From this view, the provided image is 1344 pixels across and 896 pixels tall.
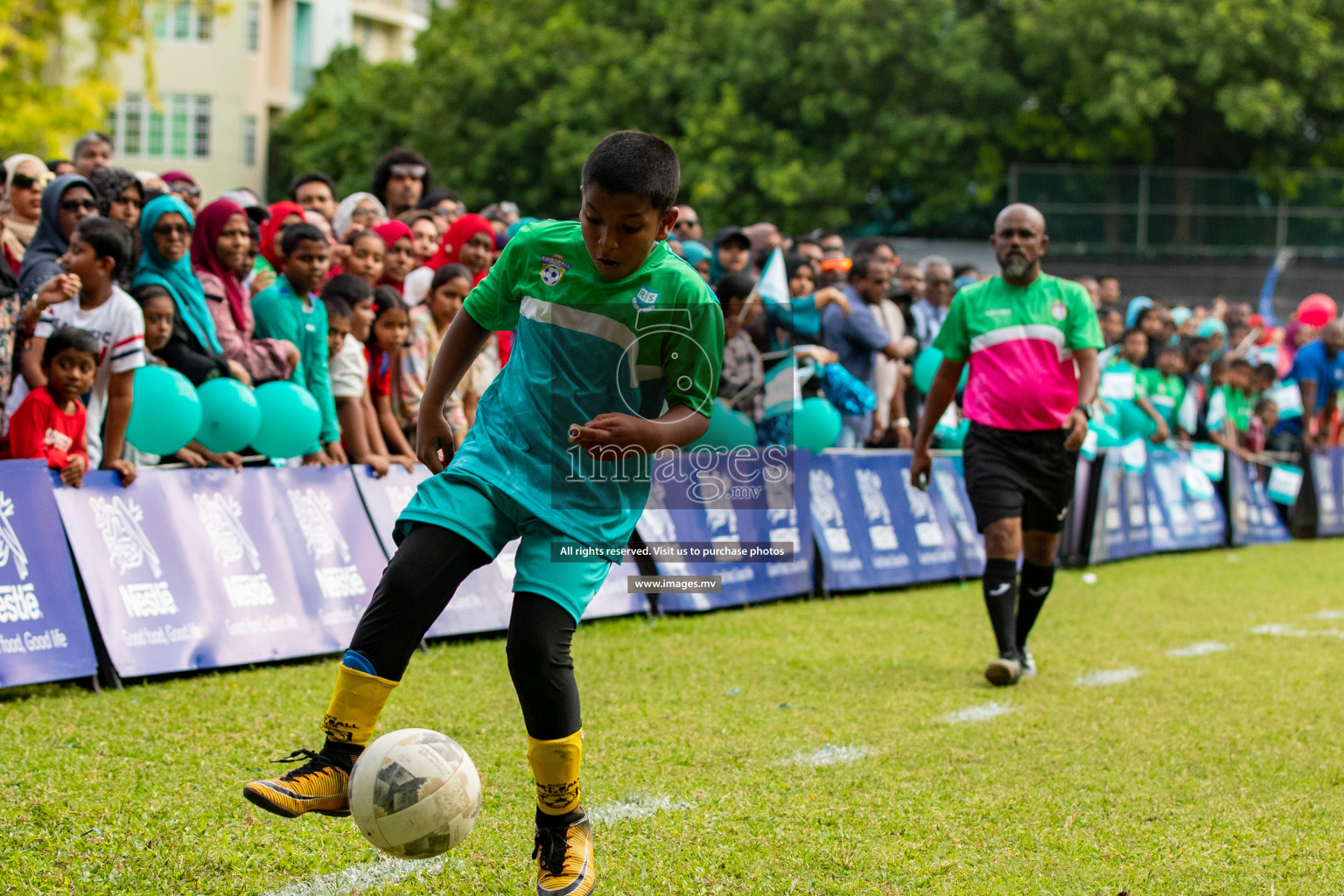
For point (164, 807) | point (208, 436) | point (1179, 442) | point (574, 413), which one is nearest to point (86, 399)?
point (208, 436)

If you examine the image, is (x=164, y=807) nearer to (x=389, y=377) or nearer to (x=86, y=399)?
(x=86, y=399)

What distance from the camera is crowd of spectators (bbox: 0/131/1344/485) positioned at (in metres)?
7.28

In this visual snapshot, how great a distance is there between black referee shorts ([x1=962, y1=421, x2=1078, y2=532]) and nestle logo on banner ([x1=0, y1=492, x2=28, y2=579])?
468 cm

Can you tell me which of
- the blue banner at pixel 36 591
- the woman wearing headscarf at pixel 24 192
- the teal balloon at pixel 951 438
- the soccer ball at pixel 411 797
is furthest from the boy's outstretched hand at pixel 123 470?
the teal balloon at pixel 951 438

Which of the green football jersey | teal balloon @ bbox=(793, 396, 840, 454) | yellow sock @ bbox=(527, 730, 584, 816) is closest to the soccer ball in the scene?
yellow sock @ bbox=(527, 730, 584, 816)

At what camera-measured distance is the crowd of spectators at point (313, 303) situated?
7277mm

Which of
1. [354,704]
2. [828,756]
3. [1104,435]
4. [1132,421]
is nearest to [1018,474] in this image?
[828,756]

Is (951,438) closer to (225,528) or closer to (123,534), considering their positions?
(225,528)

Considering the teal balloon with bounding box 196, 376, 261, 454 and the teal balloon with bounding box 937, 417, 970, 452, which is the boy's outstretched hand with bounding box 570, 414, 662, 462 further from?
the teal balloon with bounding box 937, 417, 970, 452

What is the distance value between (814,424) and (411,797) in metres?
7.34

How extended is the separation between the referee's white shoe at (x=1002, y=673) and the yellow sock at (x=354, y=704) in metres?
4.29

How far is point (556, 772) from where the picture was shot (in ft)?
12.9

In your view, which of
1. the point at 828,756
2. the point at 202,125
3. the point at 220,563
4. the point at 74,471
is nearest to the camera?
the point at 828,756

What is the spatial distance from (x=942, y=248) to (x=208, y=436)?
25.8 m
